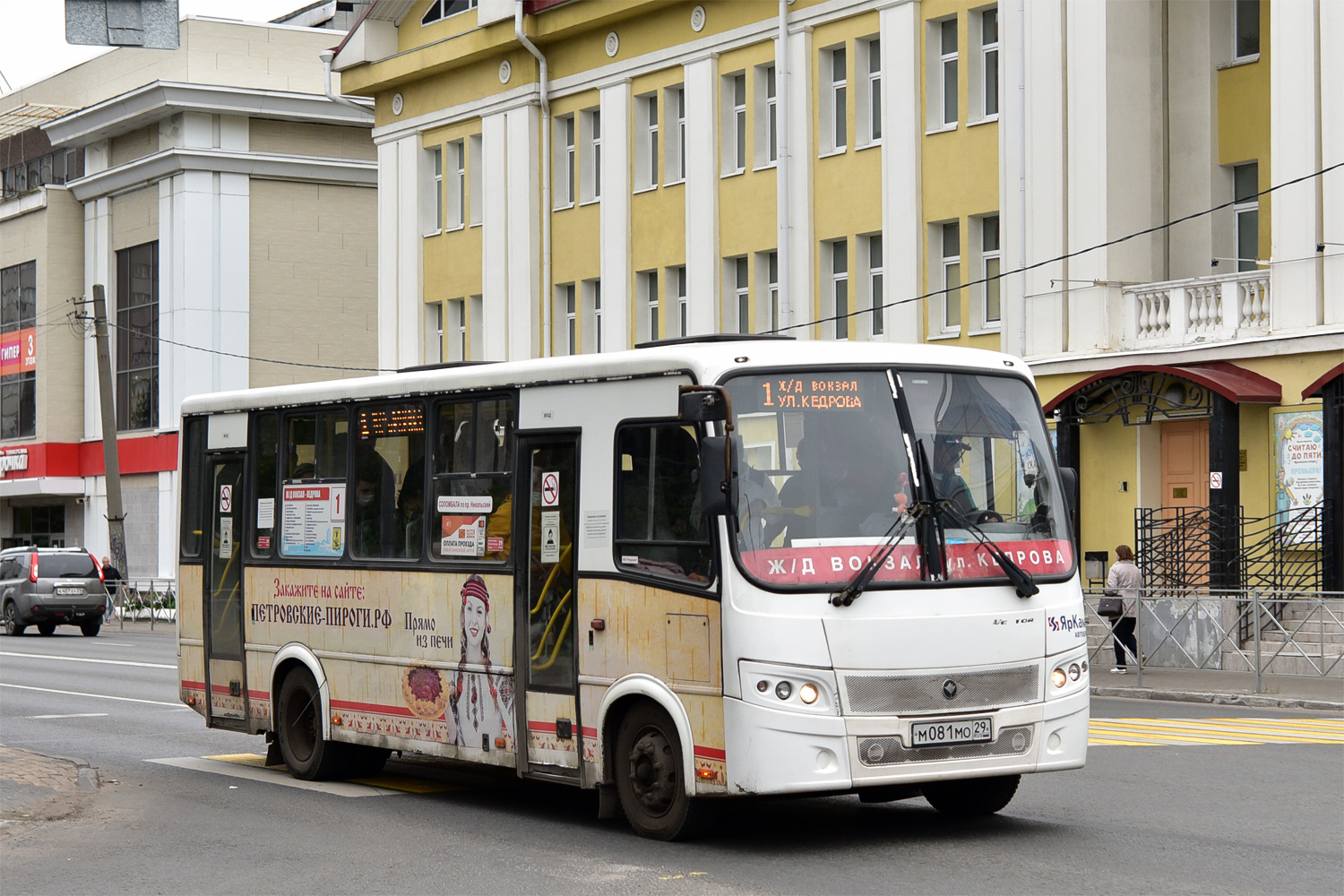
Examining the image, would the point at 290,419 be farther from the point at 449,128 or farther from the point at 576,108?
the point at 449,128

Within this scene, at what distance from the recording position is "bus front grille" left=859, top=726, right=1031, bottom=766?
31.5ft

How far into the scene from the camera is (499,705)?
1152cm

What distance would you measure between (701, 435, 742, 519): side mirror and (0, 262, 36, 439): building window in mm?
59224

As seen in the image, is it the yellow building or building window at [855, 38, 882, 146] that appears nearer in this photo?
the yellow building

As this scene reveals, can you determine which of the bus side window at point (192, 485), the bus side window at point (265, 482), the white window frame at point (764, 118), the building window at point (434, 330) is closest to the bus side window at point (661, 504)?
the bus side window at point (265, 482)

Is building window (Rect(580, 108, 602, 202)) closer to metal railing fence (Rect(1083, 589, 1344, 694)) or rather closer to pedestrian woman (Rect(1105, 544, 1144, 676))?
metal railing fence (Rect(1083, 589, 1344, 694))

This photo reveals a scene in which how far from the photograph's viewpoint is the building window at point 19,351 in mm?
A: 65188

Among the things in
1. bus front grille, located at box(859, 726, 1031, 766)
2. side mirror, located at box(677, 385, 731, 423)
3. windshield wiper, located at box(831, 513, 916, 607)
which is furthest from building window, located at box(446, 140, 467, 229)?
bus front grille, located at box(859, 726, 1031, 766)

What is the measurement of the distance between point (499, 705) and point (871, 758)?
9.28ft

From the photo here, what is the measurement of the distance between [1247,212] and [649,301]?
12878 millimetres

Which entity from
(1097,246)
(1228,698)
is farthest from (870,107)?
(1228,698)

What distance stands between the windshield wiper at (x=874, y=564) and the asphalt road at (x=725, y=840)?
133 cm

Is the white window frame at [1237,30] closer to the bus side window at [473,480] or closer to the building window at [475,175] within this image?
the building window at [475,175]

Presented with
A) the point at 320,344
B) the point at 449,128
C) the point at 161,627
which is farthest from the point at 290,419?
the point at 320,344
